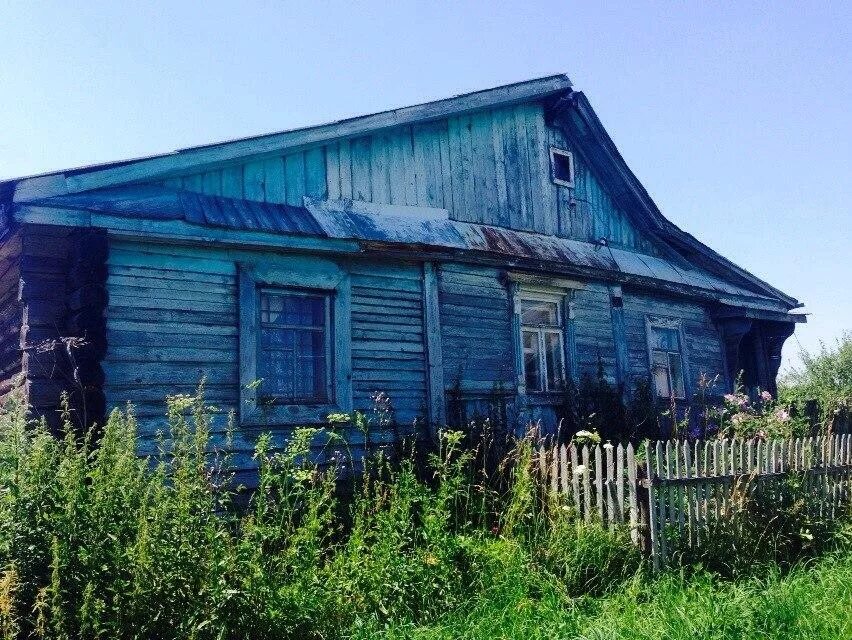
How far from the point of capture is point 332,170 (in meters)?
9.05

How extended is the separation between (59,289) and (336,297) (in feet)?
9.37

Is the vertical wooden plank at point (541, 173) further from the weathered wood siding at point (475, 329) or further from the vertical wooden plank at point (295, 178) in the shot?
the vertical wooden plank at point (295, 178)

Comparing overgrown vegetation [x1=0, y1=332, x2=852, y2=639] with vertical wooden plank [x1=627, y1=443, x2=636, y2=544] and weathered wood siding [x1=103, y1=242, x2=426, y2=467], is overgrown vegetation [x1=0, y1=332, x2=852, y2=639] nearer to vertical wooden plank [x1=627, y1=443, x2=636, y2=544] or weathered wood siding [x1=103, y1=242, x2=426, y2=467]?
vertical wooden plank [x1=627, y1=443, x2=636, y2=544]

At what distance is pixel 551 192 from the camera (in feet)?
38.4

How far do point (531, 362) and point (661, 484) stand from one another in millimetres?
4460

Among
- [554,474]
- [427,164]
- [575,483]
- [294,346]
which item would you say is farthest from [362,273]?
[575,483]

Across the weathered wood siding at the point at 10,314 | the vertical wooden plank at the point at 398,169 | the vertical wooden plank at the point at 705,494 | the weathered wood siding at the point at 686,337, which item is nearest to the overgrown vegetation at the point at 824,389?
the weathered wood siding at the point at 686,337

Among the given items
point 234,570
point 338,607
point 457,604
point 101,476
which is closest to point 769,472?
point 457,604

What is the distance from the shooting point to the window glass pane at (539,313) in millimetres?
10461

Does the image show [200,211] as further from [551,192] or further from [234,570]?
[551,192]

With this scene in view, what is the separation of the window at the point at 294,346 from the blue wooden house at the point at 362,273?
0.02 metres

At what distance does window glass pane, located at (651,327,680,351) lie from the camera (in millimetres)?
12367

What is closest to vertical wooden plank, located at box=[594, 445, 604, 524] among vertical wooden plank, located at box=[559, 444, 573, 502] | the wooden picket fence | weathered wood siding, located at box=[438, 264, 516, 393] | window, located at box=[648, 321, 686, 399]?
the wooden picket fence

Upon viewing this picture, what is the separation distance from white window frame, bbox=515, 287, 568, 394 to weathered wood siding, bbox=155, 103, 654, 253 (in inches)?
44.8
